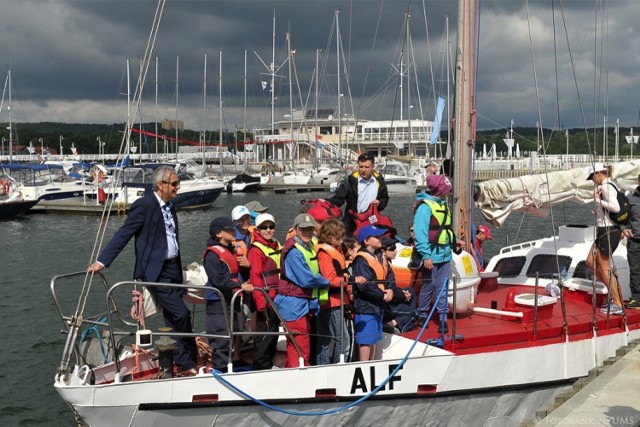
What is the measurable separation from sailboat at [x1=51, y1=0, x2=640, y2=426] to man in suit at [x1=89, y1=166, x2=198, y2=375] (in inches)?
13.7

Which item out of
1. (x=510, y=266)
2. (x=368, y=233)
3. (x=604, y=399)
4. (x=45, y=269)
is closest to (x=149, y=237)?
(x=368, y=233)

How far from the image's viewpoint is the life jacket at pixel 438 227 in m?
7.83

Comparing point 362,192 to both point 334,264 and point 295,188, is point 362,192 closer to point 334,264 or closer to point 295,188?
point 334,264

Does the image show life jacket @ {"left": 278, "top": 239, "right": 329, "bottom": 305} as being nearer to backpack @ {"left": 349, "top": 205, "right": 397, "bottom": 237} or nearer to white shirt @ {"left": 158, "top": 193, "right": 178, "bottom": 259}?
white shirt @ {"left": 158, "top": 193, "right": 178, "bottom": 259}

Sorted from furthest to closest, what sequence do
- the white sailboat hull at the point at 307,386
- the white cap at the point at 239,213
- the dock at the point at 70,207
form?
the dock at the point at 70,207 → the white cap at the point at 239,213 → the white sailboat hull at the point at 307,386

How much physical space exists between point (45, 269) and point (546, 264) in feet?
59.5

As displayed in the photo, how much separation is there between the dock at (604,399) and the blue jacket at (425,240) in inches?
77.7

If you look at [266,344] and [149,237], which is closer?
[149,237]

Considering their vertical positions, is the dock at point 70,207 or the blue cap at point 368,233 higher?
the blue cap at point 368,233

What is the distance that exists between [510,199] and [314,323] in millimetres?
4713

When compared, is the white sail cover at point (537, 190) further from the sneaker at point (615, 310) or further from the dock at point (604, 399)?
the dock at point (604, 399)

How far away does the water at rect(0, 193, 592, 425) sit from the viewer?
35.9 feet

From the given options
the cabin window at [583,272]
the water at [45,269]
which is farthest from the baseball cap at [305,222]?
the water at [45,269]

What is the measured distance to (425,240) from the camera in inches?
308
